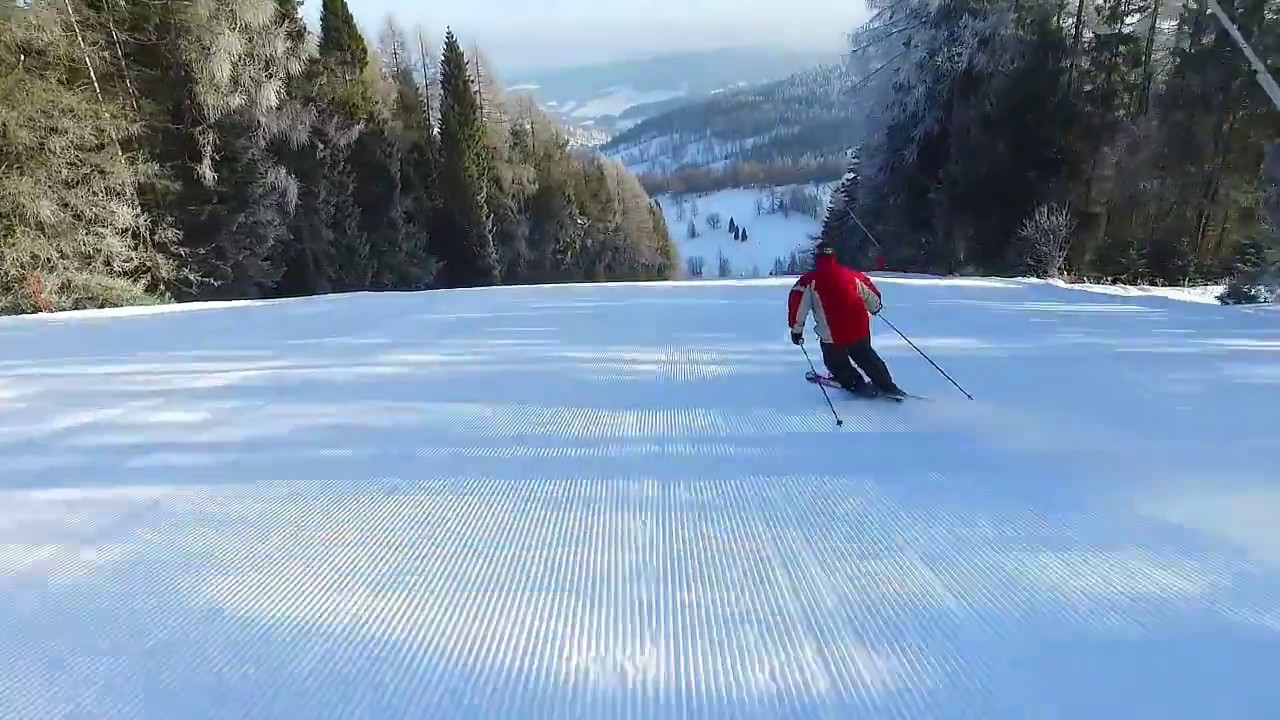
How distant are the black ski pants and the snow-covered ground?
6114cm

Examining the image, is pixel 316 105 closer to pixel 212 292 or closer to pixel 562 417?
pixel 212 292

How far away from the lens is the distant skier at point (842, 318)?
17.4 ft

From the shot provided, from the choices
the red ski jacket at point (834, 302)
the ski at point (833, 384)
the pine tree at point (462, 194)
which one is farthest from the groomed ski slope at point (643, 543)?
the pine tree at point (462, 194)

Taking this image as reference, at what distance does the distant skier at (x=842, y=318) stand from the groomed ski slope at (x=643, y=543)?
24cm

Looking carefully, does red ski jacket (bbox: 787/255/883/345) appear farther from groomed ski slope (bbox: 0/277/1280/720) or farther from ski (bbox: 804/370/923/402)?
groomed ski slope (bbox: 0/277/1280/720)

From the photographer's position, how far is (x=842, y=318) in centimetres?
539

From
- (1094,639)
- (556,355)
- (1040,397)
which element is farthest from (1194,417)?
(556,355)

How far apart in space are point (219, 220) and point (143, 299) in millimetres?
4865

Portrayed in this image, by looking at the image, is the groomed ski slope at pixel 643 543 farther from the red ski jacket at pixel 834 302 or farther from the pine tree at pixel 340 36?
the pine tree at pixel 340 36

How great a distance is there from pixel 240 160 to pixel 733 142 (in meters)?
121

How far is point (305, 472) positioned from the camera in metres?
4.03

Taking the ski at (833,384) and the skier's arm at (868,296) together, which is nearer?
the ski at (833,384)

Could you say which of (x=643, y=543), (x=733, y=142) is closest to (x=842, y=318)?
(x=643, y=543)

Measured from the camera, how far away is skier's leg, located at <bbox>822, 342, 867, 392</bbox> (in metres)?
5.36
